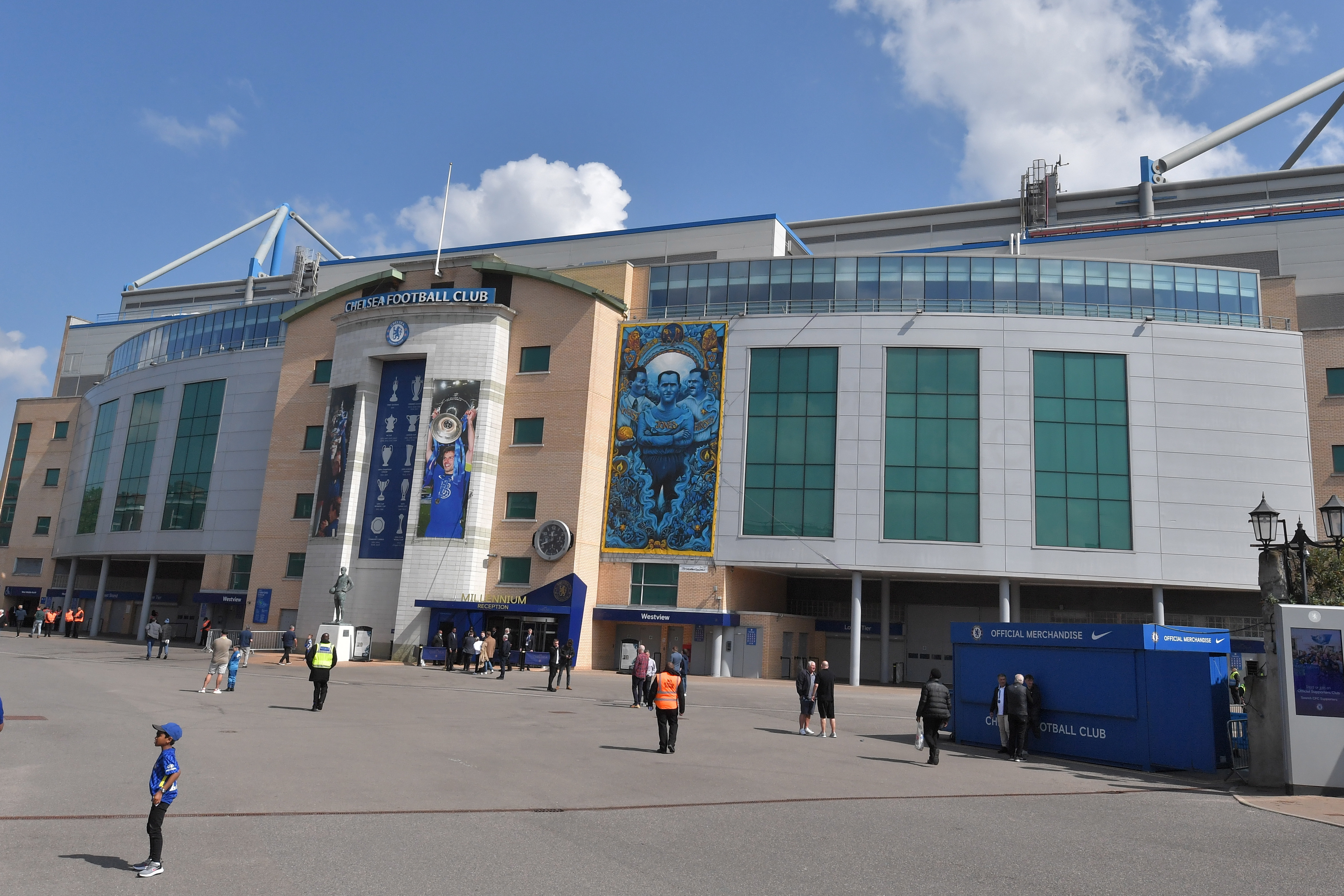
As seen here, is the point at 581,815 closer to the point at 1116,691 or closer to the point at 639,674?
the point at 1116,691

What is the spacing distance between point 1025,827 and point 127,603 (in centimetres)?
7142

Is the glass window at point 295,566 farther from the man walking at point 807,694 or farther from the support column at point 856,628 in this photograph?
the man walking at point 807,694

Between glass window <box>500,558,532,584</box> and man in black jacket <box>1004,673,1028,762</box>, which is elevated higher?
glass window <box>500,558,532,584</box>

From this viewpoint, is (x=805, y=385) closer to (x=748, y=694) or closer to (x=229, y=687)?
(x=748, y=694)

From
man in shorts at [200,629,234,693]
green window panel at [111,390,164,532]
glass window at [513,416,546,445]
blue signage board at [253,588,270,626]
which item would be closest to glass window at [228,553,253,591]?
blue signage board at [253,588,270,626]

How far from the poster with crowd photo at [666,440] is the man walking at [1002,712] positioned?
26.9 m

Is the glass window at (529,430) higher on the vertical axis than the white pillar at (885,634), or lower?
higher

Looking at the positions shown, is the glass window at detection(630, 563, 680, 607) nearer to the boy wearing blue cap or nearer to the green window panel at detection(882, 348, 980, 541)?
the green window panel at detection(882, 348, 980, 541)

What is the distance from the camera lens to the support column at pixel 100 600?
210ft

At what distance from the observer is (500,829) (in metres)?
11.2

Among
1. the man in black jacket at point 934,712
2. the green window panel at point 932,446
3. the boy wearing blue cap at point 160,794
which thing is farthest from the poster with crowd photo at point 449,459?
the boy wearing blue cap at point 160,794

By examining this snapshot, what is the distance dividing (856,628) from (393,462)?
24.7 meters

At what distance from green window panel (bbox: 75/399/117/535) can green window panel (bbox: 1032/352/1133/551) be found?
192 feet

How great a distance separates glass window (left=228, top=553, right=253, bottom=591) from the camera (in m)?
57.0
